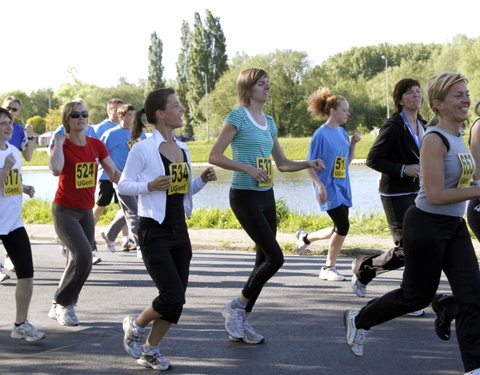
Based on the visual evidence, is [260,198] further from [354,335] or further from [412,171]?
[412,171]

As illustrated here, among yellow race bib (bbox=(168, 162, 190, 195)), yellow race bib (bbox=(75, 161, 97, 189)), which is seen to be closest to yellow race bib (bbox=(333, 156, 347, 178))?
yellow race bib (bbox=(75, 161, 97, 189))

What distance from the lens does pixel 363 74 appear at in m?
128

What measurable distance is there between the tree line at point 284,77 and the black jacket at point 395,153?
53.3 meters

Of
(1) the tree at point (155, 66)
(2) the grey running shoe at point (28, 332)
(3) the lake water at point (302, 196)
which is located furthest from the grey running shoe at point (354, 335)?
(1) the tree at point (155, 66)

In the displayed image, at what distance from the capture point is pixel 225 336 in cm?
607

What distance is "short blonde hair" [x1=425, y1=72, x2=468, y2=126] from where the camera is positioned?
4.58 metres

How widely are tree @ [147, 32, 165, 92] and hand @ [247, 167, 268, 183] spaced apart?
105842mm

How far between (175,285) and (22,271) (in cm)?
161

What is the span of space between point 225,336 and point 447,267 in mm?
2132

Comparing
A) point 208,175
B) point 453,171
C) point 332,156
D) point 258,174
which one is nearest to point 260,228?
point 258,174

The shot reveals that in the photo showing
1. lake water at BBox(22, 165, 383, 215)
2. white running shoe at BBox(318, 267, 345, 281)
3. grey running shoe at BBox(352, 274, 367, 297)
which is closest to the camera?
grey running shoe at BBox(352, 274, 367, 297)

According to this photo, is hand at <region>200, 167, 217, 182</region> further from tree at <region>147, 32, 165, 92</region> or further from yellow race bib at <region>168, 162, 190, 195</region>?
tree at <region>147, 32, 165, 92</region>

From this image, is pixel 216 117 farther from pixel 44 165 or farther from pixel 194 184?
pixel 194 184

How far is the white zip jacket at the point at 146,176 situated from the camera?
16.7 ft
